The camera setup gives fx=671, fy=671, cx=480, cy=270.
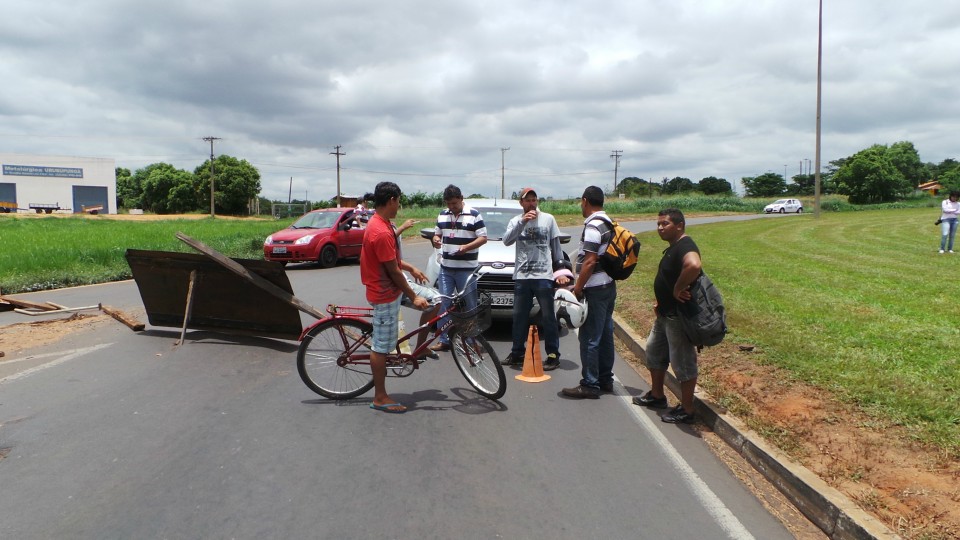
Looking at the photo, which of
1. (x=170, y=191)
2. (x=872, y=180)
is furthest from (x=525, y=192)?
(x=170, y=191)

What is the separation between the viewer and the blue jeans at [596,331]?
602 cm

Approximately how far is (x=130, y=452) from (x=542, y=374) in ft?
12.5

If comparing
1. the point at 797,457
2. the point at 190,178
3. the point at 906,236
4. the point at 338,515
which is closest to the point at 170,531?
the point at 338,515

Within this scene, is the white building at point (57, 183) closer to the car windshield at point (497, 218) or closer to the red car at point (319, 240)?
the red car at point (319, 240)

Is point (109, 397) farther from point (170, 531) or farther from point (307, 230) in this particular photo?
point (307, 230)

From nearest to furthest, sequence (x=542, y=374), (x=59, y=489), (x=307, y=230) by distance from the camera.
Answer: (x=59, y=489) → (x=542, y=374) → (x=307, y=230)

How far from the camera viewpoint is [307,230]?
18.7 m

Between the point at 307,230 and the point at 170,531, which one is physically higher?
the point at 307,230

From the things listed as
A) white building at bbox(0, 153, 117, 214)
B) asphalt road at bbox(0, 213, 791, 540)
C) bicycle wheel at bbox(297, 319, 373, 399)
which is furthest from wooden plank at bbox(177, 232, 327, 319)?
white building at bbox(0, 153, 117, 214)

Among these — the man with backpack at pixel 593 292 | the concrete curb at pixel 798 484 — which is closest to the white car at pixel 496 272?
the man with backpack at pixel 593 292

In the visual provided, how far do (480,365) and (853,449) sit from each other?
293cm

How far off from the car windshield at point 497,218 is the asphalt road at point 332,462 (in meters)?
3.47

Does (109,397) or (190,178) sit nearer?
(109,397)

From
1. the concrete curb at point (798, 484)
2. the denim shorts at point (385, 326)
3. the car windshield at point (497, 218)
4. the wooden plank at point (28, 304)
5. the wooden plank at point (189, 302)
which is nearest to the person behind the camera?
the concrete curb at point (798, 484)
